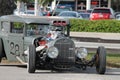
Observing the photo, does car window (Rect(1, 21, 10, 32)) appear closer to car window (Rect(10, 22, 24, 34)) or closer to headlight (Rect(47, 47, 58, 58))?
car window (Rect(10, 22, 24, 34))

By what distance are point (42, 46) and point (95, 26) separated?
19.3 m

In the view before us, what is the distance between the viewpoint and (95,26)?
32156 millimetres

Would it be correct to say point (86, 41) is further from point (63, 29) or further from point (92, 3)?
point (92, 3)

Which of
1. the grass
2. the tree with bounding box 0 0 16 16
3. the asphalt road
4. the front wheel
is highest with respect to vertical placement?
the tree with bounding box 0 0 16 16

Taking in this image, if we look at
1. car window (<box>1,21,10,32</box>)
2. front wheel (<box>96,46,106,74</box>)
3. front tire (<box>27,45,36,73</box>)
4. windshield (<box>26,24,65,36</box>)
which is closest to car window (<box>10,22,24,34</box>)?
car window (<box>1,21,10,32</box>)

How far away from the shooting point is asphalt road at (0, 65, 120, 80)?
12016 mm

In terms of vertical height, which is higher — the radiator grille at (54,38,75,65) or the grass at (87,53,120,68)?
the radiator grille at (54,38,75,65)

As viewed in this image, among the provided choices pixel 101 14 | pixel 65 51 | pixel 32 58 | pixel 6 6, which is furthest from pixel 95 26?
pixel 32 58

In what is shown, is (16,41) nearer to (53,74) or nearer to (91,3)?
(53,74)

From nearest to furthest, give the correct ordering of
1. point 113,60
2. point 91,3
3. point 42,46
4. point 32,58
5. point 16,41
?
1. point 32,58
2. point 42,46
3. point 16,41
4. point 113,60
5. point 91,3

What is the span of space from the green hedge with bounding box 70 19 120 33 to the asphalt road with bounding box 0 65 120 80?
17.8m

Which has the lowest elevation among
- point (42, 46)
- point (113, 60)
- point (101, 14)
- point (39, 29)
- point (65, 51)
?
point (113, 60)

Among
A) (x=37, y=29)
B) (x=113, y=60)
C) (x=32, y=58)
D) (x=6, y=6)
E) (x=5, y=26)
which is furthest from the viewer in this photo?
(x=6, y=6)

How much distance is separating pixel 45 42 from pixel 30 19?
41.6 inches
